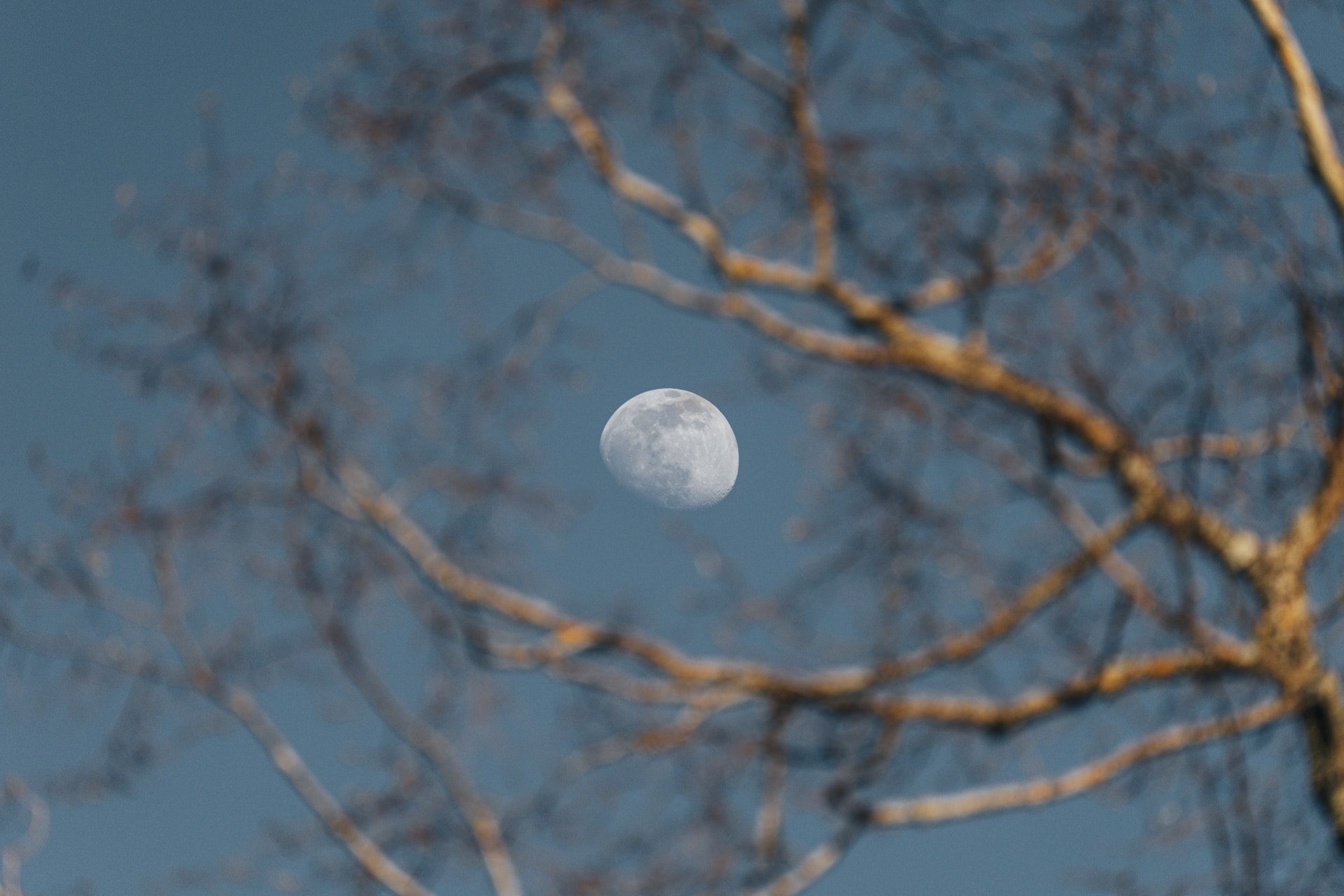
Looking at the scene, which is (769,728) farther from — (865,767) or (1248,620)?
(1248,620)

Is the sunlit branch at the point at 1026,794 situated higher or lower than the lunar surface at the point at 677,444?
lower

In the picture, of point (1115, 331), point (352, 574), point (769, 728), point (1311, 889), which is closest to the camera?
point (1311, 889)

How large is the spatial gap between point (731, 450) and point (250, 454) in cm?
171

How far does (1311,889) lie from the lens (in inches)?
74.7

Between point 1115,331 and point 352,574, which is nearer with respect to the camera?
point 1115,331

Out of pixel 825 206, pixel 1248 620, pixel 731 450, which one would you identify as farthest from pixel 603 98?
pixel 1248 620

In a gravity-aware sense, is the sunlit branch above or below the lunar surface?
below

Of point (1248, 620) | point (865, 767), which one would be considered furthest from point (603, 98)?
point (1248, 620)

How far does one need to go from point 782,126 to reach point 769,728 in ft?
5.82

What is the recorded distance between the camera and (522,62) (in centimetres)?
418

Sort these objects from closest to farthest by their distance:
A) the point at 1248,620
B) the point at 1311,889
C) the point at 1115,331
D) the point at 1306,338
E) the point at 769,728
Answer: the point at 1248,620 < the point at 1306,338 < the point at 1311,889 < the point at 1115,331 < the point at 769,728

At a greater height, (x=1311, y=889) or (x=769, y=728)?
(x=769, y=728)

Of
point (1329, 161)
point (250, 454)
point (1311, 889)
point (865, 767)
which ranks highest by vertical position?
point (250, 454)

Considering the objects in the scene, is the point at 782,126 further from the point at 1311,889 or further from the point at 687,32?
the point at 1311,889
